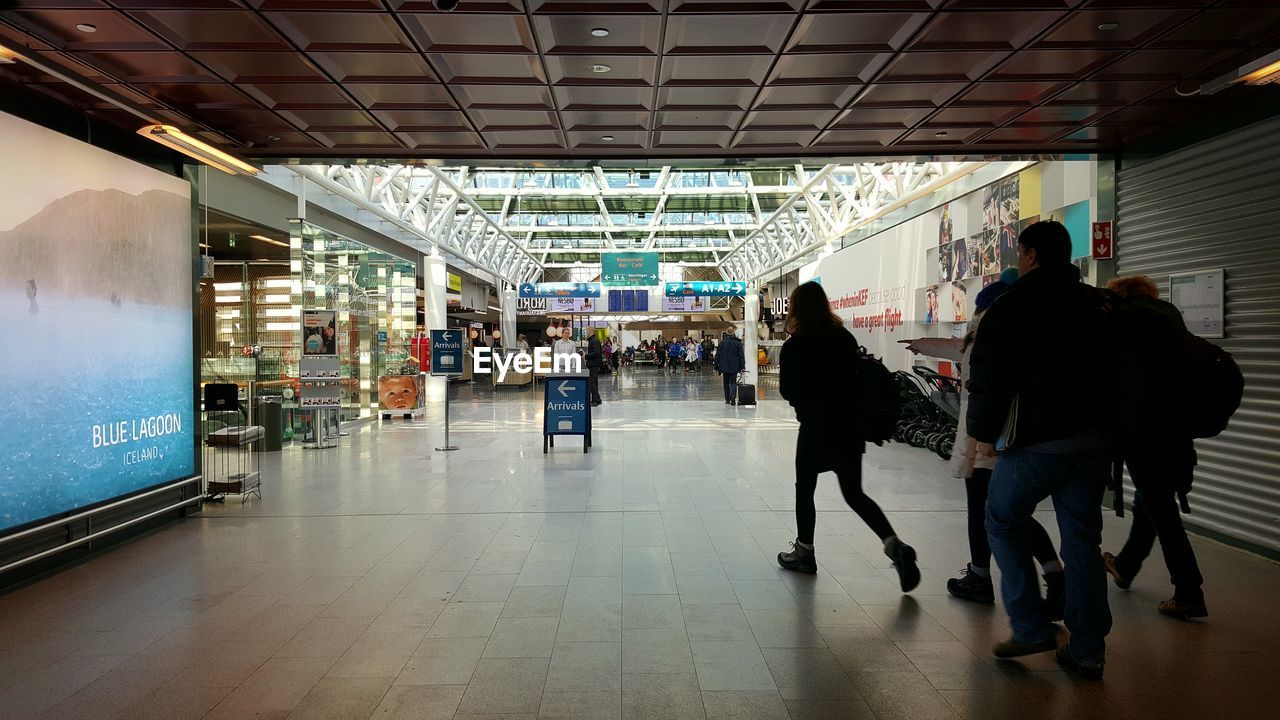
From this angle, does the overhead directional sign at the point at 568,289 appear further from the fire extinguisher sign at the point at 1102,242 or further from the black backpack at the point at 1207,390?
the black backpack at the point at 1207,390

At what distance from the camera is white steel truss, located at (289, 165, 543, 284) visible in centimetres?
1313

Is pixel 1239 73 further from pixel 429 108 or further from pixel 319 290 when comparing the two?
pixel 319 290

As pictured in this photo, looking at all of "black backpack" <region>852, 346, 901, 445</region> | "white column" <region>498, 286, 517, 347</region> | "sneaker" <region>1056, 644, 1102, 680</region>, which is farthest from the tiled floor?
"white column" <region>498, 286, 517, 347</region>

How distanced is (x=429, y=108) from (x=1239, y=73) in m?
5.05

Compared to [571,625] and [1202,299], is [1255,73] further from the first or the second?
[571,625]

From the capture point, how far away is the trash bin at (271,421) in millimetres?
10617

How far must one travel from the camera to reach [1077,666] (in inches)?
122

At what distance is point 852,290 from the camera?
49.6 ft

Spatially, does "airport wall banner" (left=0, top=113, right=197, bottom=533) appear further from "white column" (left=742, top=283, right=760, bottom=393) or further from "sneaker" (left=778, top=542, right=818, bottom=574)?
"white column" (left=742, top=283, right=760, bottom=393)

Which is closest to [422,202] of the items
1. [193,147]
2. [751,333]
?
[751,333]

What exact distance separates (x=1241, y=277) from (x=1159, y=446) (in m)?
2.55

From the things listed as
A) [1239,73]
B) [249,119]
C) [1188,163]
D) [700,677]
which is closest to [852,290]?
[1188,163]

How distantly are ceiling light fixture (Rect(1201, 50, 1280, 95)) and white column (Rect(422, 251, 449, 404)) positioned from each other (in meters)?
15.9

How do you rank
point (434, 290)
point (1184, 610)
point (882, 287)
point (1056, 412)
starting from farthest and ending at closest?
point (434, 290)
point (882, 287)
point (1184, 610)
point (1056, 412)
